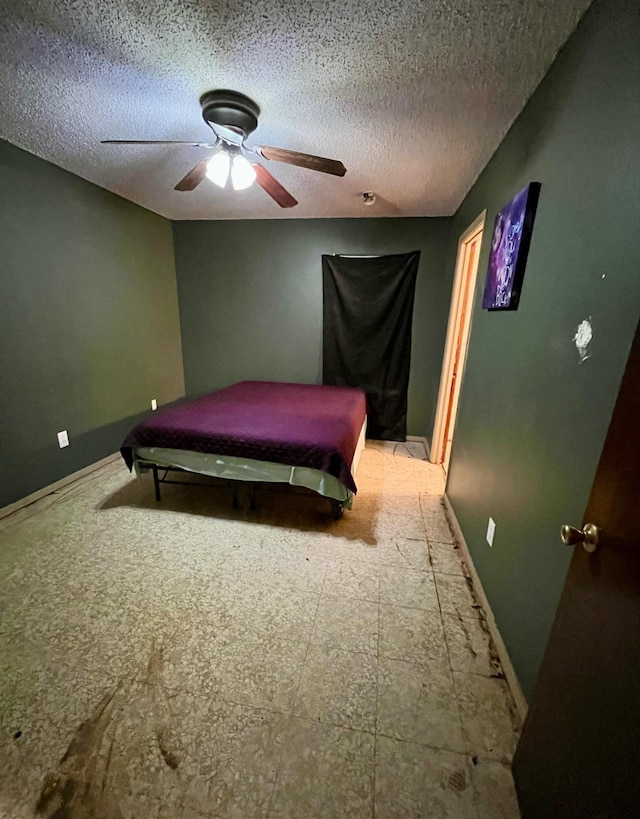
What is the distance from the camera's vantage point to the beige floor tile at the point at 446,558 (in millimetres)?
1795

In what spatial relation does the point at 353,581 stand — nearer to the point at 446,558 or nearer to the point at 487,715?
the point at 446,558

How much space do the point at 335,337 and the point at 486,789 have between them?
10.7 ft

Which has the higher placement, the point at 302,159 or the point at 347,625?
the point at 302,159

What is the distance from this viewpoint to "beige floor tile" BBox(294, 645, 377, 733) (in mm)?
1124

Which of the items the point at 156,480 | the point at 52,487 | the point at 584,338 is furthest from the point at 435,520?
the point at 52,487

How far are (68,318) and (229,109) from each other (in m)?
1.91

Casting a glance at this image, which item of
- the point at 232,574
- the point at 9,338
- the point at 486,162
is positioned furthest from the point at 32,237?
the point at 486,162

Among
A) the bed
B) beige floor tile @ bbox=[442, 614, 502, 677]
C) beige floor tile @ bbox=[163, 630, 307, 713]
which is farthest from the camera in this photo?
the bed

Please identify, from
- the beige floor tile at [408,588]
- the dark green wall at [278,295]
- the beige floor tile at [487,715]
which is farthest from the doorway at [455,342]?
the beige floor tile at [487,715]

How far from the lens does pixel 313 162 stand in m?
1.67

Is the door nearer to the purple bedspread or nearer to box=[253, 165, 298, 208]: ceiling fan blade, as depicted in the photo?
the purple bedspread

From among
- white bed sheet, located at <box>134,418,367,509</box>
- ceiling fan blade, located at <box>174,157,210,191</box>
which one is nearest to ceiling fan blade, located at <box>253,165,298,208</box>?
ceiling fan blade, located at <box>174,157,210,191</box>

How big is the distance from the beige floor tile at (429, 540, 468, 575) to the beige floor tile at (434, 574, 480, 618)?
5 centimetres

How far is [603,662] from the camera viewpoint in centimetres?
64
